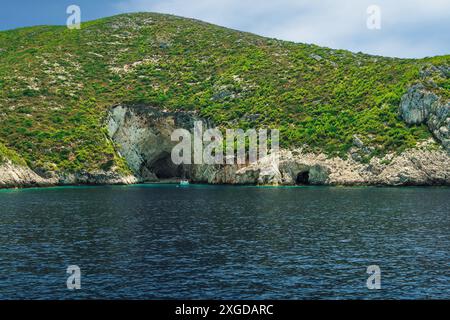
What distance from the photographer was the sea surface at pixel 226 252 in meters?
27.7

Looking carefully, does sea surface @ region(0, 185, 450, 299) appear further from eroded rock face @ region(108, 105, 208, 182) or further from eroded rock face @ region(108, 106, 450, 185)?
eroded rock face @ region(108, 105, 208, 182)

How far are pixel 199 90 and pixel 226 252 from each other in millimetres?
127357

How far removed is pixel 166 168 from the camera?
15712cm

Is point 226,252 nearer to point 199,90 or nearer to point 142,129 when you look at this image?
point 142,129

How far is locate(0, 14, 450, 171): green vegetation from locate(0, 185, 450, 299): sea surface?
2429 inches

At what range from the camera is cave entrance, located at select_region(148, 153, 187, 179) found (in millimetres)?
152425

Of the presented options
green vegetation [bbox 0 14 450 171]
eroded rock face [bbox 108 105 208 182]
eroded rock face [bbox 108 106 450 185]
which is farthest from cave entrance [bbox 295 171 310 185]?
eroded rock face [bbox 108 105 208 182]

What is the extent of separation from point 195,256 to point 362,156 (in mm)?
85835

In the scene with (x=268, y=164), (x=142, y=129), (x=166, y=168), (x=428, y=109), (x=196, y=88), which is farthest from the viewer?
(x=196, y=88)

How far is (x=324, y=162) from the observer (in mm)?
115875

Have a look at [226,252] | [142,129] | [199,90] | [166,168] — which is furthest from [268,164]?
[226,252]

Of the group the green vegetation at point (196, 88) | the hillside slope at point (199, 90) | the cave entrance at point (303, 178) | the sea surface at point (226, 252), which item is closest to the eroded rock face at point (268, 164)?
the cave entrance at point (303, 178)

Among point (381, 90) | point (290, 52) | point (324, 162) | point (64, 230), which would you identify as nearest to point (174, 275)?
point (64, 230)
